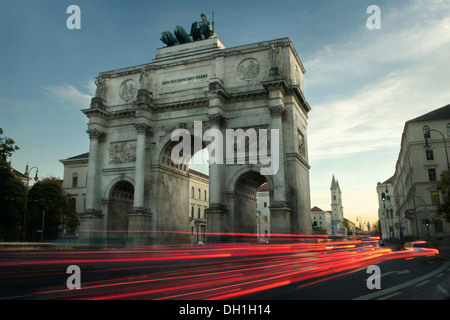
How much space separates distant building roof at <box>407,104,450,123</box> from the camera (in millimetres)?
52025

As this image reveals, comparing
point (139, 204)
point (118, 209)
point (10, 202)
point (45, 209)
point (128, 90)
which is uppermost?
point (128, 90)

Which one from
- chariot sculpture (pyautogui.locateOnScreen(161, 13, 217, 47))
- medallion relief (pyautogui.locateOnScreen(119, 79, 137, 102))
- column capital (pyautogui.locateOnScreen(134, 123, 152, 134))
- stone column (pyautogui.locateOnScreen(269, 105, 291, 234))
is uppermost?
chariot sculpture (pyautogui.locateOnScreen(161, 13, 217, 47))

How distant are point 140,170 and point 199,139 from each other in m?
5.58

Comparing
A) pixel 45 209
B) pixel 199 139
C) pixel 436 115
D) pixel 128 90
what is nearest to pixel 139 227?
pixel 199 139

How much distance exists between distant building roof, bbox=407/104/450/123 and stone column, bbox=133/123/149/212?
41.3 m

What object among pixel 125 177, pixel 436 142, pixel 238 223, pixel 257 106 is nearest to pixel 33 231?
pixel 125 177

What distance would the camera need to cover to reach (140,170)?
1196 inches

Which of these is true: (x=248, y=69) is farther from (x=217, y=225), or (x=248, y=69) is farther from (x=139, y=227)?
(x=139, y=227)

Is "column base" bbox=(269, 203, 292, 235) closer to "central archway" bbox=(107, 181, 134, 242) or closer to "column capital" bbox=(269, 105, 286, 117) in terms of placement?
"column capital" bbox=(269, 105, 286, 117)

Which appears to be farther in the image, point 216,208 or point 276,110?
point 276,110

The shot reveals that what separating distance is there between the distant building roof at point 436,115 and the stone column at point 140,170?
41.3m

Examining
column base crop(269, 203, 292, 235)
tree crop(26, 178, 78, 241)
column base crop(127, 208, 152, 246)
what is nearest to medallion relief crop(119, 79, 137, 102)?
column base crop(127, 208, 152, 246)

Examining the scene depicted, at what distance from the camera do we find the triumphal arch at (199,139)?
90.7 feet
